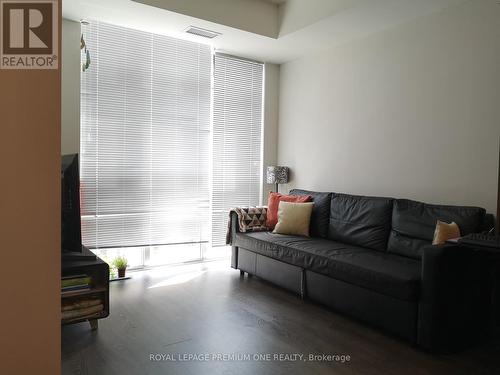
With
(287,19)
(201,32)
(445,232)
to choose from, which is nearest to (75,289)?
(445,232)

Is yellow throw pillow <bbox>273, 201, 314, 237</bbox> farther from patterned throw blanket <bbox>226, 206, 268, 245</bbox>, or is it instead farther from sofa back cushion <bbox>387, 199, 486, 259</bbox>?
sofa back cushion <bbox>387, 199, 486, 259</bbox>

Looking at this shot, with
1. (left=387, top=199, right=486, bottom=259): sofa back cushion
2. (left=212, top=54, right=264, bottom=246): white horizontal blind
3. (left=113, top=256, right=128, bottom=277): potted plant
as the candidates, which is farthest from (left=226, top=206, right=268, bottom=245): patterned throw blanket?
(left=387, top=199, right=486, bottom=259): sofa back cushion

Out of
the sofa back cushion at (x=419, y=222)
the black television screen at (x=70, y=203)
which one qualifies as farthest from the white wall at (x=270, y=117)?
the black television screen at (x=70, y=203)

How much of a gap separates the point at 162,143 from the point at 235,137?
3.36ft

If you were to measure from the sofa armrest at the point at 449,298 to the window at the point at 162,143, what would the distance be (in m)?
2.95

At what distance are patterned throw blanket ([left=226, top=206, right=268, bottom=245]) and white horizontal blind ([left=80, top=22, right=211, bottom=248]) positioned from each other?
0.70 metres

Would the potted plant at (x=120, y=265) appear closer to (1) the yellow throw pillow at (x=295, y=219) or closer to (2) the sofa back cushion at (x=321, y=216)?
(1) the yellow throw pillow at (x=295, y=219)

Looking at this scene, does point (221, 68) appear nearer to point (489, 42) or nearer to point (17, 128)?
point (489, 42)

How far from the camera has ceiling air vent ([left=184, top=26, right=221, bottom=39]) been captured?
419cm

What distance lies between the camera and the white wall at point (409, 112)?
3289mm

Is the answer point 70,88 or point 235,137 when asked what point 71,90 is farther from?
point 235,137

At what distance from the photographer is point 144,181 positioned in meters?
4.51

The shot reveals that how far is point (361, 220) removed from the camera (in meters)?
3.81

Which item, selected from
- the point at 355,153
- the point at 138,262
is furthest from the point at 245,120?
the point at 138,262
